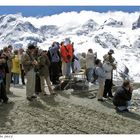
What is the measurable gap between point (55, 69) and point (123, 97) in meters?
4.94

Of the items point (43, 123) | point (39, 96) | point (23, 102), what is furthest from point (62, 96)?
point (43, 123)

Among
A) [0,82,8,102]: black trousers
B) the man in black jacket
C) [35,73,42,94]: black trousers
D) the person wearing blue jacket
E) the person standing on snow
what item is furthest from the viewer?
the person wearing blue jacket

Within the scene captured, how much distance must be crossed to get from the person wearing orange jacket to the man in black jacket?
15.4 ft

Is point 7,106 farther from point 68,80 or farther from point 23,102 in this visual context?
point 68,80

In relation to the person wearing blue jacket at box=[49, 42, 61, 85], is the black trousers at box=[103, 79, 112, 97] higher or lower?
lower

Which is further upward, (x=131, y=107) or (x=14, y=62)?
(x=14, y=62)

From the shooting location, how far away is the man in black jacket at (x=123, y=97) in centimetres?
2175

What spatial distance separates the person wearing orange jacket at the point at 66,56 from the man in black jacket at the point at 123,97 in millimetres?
4693

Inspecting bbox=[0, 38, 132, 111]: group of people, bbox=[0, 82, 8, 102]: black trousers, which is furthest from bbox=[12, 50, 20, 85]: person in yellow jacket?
bbox=[0, 82, 8, 102]: black trousers

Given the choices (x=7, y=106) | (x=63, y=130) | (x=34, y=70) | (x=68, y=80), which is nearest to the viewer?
(x=63, y=130)

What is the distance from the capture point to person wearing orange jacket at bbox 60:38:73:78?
2634 cm

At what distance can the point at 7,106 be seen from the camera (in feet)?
65.1

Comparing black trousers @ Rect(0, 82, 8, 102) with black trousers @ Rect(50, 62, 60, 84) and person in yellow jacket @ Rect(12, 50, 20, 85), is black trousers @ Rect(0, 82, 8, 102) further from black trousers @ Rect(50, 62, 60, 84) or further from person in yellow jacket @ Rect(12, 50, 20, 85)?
person in yellow jacket @ Rect(12, 50, 20, 85)

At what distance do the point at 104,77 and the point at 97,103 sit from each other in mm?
1236
